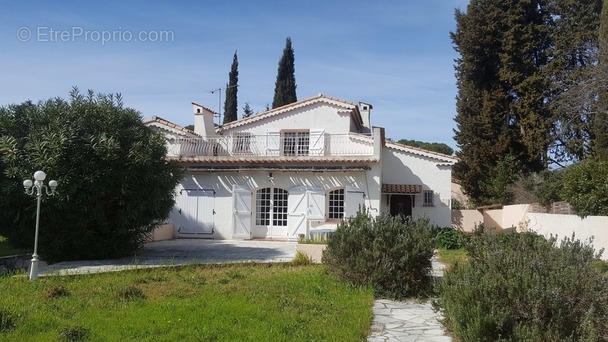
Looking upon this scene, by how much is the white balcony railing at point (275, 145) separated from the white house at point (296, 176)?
4cm

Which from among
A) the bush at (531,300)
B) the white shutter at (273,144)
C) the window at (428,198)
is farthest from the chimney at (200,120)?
the bush at (531,300)

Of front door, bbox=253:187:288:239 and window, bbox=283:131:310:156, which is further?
window, bbox=283:131:310:156

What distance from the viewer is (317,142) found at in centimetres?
2247

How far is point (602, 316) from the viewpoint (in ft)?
18.0

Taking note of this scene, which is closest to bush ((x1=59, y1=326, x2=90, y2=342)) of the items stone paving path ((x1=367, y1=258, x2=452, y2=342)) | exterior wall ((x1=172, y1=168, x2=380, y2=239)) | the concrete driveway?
stone paving path ((x1=367, y1=258, x2=452, y2=342))

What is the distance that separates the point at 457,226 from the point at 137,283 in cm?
1782

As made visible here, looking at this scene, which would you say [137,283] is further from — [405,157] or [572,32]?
[572,32]

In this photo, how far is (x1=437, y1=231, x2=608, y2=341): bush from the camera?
5.36 m

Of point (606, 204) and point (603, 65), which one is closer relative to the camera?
point (606, 204)

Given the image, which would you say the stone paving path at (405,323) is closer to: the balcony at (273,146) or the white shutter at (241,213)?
the white shutter at (241,213)

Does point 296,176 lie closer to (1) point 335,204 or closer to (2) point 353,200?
(1) point 335,204

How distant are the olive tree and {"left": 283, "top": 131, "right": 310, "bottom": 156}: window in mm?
8870

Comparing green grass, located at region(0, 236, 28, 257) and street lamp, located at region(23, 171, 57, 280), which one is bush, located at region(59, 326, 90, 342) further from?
green grass, located at region(0, 236, 28, 257)

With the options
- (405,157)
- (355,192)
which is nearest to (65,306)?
(355,192)
